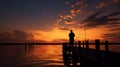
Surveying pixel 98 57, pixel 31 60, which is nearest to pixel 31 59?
pixel 31 60

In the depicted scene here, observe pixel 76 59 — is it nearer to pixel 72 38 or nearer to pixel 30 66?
pixel 72 38

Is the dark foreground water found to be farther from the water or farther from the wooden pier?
the wooden pier

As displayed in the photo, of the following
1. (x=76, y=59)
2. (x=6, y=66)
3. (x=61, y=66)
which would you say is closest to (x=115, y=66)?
(x=76, y=59)

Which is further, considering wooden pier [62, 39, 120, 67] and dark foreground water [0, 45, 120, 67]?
dark foreground water [0, 45, 120, 67]

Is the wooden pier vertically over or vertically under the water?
over

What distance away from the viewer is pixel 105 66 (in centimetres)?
870

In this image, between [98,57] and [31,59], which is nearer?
[98,57]

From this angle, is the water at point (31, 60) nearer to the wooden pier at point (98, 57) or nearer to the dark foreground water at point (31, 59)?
the dark foreground water at point (31, 59)

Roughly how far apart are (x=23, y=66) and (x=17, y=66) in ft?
3.17

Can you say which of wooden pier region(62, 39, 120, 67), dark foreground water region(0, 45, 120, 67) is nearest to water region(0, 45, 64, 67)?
dark foreground water region(0, 45, 120, 67)

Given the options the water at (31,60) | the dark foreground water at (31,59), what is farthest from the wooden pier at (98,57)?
the dark foreground water at (31,59)

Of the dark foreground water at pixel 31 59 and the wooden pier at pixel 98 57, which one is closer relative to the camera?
the wooden pier at pixel 98 57

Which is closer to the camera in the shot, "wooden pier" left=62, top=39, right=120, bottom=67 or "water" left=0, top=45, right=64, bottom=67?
"wooden pier" left=62, top=39, right=120, bottom=67

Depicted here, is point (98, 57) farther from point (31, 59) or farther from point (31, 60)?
point (31, 59)
